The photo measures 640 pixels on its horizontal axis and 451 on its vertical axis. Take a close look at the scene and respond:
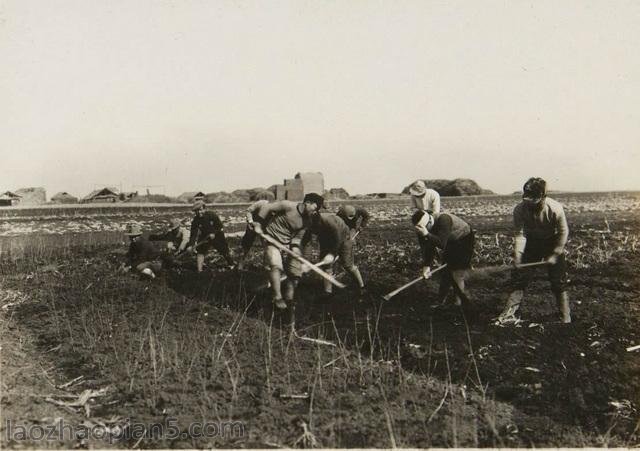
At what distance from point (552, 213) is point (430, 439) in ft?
7.28

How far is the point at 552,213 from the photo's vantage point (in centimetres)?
398

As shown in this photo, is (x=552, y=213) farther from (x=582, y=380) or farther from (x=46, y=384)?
(x=46, y=384)

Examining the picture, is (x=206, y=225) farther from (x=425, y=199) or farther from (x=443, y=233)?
(x=443, y=233)

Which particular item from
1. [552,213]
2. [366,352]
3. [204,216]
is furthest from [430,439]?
[204,216]

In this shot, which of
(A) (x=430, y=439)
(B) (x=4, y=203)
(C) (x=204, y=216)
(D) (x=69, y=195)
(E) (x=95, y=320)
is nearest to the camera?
(A) (x=430, y=439)

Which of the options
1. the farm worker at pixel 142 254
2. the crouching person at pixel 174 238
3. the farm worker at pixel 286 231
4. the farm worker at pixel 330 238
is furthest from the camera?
the crouching person at pixel 174 238

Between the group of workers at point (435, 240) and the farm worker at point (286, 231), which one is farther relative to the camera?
the farm worker at point (286, 231)

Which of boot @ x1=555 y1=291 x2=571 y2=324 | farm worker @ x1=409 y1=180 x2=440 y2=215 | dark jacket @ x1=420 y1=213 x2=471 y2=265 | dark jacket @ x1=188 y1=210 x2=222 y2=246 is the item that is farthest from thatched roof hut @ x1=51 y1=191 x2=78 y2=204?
boot @ x1=555 y1=291 x2=571 y2=324

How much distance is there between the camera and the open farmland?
280cm

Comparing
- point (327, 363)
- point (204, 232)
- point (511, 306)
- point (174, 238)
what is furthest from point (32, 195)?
point (511, 306)

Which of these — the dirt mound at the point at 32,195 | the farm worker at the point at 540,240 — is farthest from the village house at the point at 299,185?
the dirt mound at the point at 32,195

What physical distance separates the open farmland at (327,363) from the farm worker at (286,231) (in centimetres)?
30

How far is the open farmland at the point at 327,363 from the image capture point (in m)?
2.80

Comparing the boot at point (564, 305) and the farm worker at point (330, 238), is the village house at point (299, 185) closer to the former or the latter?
the farm worker at point (330, 238)
